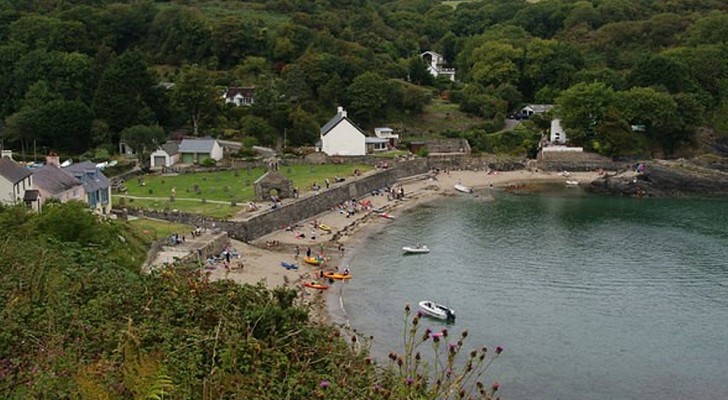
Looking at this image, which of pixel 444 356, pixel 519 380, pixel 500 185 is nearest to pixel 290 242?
pixel 444 356

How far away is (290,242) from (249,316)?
25.2 meters

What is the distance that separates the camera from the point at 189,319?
1356cm

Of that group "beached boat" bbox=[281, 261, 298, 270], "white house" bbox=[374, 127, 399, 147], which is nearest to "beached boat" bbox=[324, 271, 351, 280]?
"beached boat" bbox=[281, 261, 298, 270]

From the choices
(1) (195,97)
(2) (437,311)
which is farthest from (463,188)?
(2) (437,311)

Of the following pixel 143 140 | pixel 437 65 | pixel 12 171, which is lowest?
pixel 12 171

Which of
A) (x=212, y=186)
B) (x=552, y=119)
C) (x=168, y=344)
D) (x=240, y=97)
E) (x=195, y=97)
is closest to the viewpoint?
(x=168, y=344)

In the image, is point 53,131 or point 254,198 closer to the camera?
point 254,198

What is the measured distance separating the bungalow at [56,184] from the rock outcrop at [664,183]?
32.6 metres

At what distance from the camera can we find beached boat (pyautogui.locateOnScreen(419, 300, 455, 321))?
28.6 m

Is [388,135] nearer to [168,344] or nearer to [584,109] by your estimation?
[584,109]

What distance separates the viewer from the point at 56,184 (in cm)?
3403

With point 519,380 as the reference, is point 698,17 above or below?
above

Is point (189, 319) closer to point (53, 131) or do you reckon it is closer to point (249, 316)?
point (249, 316)

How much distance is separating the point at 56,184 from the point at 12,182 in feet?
11.4
